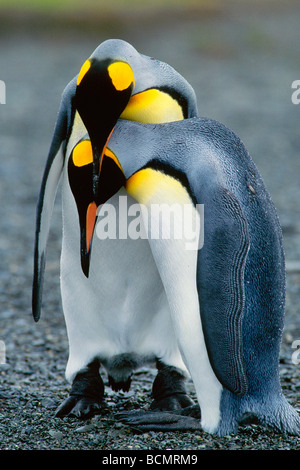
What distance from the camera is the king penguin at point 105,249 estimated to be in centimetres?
284

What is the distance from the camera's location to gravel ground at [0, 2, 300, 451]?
9.36 feet

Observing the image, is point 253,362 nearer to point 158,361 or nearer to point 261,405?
point 261,405

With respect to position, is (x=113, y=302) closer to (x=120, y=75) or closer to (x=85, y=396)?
(x=85, y=396)

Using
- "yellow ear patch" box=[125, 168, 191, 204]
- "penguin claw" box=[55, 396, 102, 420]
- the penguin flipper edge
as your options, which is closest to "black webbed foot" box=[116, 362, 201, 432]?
"penguin claw" box=[55, 396, 102, 420]

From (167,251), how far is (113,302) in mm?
462

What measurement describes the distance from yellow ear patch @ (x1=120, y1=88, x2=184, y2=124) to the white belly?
0.27 meters

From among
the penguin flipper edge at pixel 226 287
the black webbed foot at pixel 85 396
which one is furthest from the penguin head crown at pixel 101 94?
the black webbed foot at pixel 85 396

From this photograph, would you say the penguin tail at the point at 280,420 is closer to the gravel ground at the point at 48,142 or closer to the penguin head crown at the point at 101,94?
the gravel ground at the point at 48,142

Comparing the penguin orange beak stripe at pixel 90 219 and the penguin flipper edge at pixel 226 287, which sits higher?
the penguin orange beak stripe at pixel 90 219

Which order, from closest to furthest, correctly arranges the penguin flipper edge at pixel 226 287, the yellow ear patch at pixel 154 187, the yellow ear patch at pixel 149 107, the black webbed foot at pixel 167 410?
the penguin flipper edge at pixel 226 287 → the yellow ear patch at pixel 154 187 → the black webbed foot at pixel 167 410 → the yellow ear patch at pixel 149 107

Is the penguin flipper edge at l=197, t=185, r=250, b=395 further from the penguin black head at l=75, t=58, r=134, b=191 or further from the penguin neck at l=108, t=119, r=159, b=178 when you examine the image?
the penguin black head at l=75, t=58, r=134, b=191

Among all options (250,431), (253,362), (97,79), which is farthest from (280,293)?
(97,79)

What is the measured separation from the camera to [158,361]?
3.24 metres

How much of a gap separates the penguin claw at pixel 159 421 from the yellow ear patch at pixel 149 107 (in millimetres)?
1034
